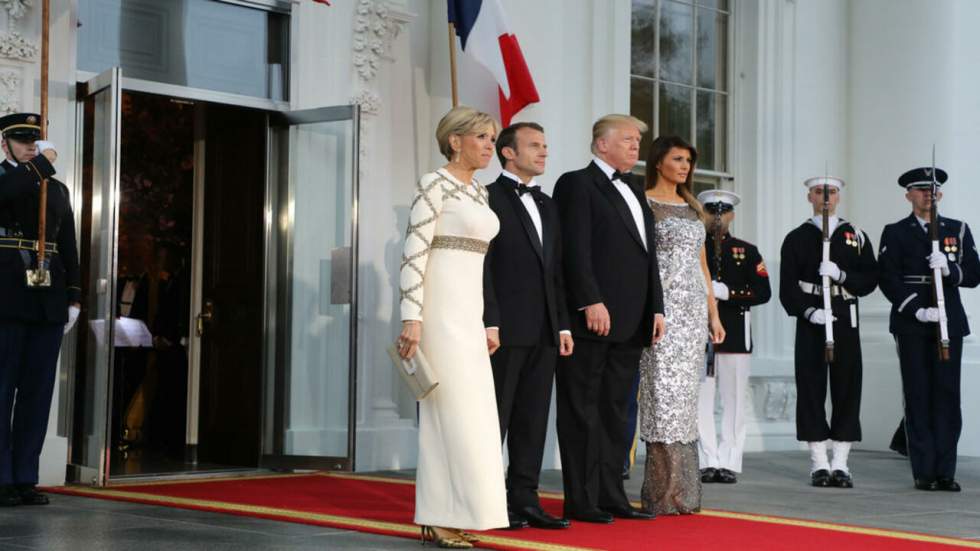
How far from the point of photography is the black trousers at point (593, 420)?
5.43 meters

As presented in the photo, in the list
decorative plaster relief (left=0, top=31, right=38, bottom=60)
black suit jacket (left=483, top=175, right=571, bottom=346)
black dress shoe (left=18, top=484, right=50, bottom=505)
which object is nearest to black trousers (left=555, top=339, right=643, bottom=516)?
black suit jacket (left=483, top=175, right=571, bottom=346)

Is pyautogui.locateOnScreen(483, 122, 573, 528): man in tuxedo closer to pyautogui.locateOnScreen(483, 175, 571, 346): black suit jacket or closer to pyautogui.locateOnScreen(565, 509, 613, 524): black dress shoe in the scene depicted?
pyautogui.locateOnScreen(483, 175, 571, 346): black suit jacket

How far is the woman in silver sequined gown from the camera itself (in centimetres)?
571

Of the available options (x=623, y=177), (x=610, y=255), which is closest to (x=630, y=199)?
(x=623, y=177)

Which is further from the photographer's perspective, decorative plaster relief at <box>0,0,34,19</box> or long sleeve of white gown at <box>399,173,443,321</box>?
decorative plaster relief at <box>0,0,34,19</box>

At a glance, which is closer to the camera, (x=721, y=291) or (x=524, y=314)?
(x=524, y=314)

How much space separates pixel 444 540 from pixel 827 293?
3.32 metres

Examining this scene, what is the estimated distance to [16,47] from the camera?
6.86m

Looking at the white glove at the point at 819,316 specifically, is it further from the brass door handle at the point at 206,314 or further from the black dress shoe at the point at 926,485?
the brass door handle at the point at 206,314

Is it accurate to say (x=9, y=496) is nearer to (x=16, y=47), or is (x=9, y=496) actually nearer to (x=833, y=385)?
(x=16, y=47)

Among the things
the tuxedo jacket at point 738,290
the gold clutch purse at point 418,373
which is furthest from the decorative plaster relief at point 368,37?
the gold clutch purse at point 418,373

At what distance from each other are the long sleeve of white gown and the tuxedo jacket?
336 cm

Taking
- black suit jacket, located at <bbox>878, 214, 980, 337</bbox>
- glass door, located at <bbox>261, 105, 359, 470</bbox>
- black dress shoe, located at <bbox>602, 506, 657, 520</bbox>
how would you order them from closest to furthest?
black dress shoe, located at <bbox>602, 506, 657, 520</bbox>, black suit jacket, located at <bbox>878, 214, 980, 337</bbox>, glass door, located at <bbox>261, 105, 359, 470</bbox>

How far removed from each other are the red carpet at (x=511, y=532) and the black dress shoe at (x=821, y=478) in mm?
1664
